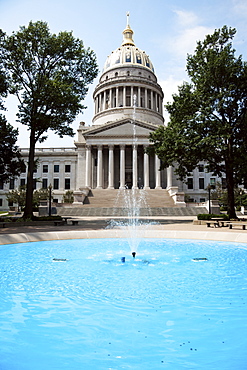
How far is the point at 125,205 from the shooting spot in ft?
135

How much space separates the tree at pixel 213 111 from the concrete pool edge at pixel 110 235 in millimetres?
10616

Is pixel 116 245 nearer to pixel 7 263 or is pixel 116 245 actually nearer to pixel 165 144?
pixel 7 263

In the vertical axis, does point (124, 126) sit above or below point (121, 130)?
above

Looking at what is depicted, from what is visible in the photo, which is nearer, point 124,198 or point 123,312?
point 123,312

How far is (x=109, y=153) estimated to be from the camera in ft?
176

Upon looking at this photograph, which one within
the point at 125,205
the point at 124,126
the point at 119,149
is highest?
the point at 124,126

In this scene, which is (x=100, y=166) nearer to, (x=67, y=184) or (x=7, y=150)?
(x=67, y=184)

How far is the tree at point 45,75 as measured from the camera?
23.2 meters

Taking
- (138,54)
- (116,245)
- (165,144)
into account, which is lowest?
(116,245)

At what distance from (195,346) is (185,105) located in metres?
23.1

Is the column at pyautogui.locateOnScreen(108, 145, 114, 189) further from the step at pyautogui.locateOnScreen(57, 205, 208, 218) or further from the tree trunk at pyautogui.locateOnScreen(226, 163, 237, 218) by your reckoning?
the tree trunk at pyautogui.locateOnScreen(226, 163, 237, 218)

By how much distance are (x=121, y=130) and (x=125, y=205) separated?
19209mm

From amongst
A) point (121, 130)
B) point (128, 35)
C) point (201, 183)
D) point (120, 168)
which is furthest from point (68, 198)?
Result: point (128, 35)

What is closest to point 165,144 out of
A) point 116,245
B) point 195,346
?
point 116,245
